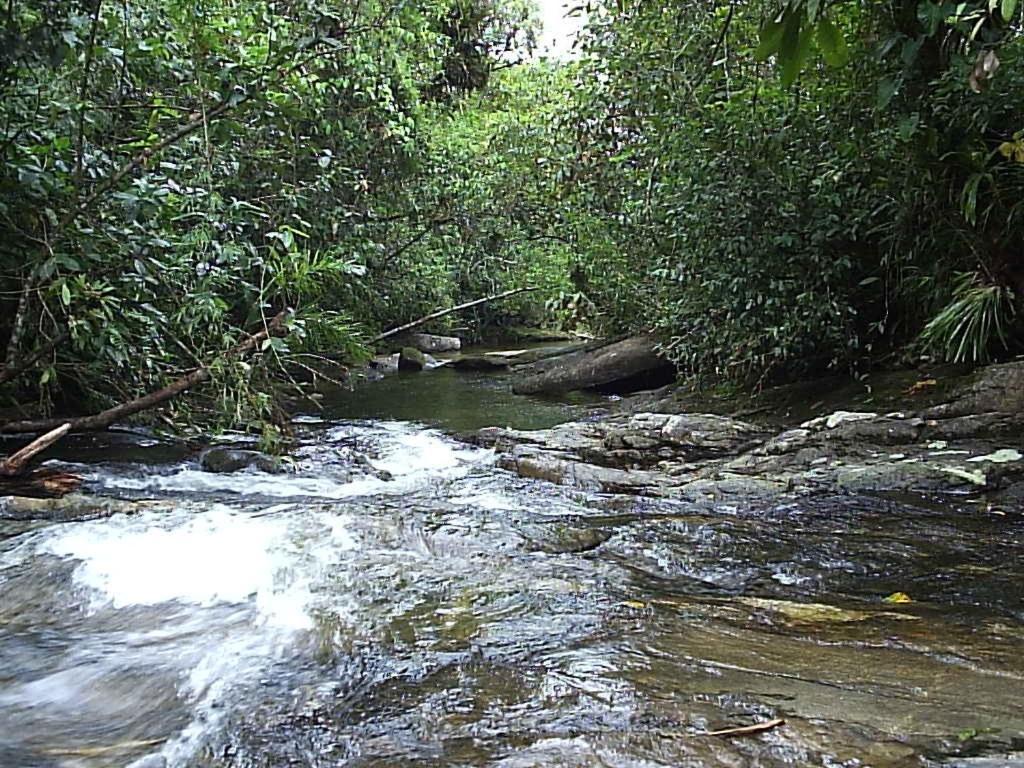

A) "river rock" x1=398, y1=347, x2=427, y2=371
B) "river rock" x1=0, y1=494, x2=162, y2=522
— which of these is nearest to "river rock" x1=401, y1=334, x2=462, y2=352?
"river rock" x1=398, y1=347, x2=427, y2=371

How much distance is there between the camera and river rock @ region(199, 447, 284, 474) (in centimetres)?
627

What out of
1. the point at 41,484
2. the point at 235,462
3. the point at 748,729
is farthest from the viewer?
the point at 235,462

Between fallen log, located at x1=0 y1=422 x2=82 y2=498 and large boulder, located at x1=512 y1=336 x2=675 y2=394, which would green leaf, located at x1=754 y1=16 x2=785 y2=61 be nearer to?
fallen log, located at x1=0 y1=422 x2=82 y2=498

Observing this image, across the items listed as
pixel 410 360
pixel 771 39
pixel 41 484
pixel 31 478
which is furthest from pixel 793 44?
pixel 410 360

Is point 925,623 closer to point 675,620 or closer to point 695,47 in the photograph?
point 675,620

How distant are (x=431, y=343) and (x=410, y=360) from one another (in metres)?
2.75

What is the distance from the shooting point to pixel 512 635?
2801 millimetres

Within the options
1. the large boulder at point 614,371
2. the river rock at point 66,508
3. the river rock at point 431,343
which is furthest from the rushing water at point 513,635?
the river rock at point 431,343

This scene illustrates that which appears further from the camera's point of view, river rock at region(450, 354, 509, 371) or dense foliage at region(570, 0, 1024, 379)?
river rock at region(450, 354, 509, 371)

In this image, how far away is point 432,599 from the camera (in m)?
3.21

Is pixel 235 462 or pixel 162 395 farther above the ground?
pixel 162 395

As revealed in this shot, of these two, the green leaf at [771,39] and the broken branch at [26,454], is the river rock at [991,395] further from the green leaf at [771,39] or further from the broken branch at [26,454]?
the broken branch at [26,454]

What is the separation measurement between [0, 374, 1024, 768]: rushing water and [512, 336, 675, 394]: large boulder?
5.92 m

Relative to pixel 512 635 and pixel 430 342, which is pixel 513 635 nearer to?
pixel 512 635
